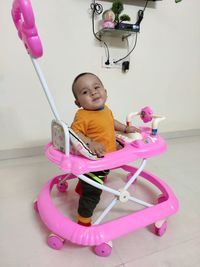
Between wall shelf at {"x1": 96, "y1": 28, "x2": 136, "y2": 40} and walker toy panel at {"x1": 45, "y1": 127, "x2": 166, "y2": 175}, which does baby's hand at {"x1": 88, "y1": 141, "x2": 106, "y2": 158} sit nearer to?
walker toy panel at {"x1": 45, "y1": 127, "x2": 166, "y2": 175}

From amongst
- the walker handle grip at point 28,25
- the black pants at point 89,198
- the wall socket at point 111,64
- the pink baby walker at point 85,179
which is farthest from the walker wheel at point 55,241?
the wall socket at point 111,64

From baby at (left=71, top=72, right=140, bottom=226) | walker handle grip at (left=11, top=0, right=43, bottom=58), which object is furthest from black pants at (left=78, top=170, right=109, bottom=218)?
walker handle grip at (left=11, top=0, right=43, bottom=58)

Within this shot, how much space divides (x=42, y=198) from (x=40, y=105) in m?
0.69

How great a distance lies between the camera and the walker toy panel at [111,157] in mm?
674

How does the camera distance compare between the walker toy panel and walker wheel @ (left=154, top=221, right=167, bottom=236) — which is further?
walker wheel @ (left=154, top=221, right=167, bottom=236)

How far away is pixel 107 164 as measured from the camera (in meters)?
0.71

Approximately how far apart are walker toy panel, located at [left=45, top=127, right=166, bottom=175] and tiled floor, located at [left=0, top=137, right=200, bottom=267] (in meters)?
0.28

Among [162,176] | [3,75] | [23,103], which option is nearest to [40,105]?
[23,103]

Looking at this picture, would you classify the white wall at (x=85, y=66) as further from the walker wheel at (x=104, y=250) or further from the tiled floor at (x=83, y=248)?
the walker wheel at (x=104, y=250)

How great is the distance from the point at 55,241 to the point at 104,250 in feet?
0.52

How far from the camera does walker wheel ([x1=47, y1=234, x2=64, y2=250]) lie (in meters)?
0.74

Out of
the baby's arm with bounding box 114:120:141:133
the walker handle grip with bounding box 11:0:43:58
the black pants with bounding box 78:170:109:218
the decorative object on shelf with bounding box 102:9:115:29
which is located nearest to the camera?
the walker handle grip with bounding box 11:0:43:58

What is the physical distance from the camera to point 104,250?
72 cm

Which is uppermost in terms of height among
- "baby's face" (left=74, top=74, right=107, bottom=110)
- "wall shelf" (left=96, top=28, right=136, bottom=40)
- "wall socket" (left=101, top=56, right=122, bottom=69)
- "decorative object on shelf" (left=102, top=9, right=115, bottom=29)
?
"decorative object on shelf" (left=102, top=9, right=115, bottom=29)
